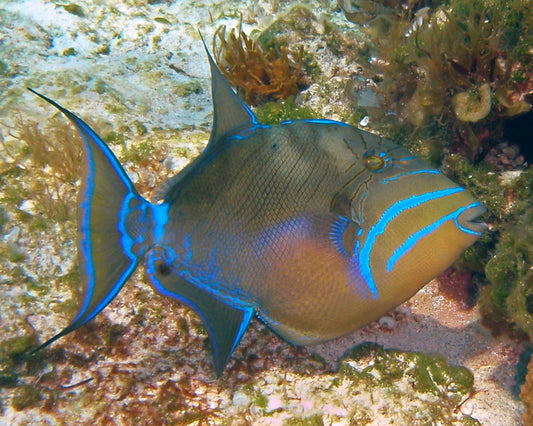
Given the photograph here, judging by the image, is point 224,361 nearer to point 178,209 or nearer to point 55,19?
point 178,209

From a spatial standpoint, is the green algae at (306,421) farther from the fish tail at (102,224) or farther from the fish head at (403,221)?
the fish tail at (102,224)

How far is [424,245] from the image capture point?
161 cm

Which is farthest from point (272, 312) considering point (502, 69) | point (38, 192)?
point (502, 69)

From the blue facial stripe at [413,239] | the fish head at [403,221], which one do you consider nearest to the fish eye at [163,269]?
the fish head at [403,221]

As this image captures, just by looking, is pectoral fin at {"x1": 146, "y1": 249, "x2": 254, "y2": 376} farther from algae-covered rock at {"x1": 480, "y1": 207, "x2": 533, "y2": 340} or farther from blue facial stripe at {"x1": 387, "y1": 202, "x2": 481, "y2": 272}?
algae-covered rock at {"x1": 480, "y1": 207, "x2": 533, "y2": 340}

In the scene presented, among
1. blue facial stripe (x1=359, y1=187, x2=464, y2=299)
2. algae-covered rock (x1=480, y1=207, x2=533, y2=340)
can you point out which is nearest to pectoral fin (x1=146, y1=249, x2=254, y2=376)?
blue facial stripe (x1=359, y1=187, x2=464, y2=299)

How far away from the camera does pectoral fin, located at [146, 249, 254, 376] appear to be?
1.60m

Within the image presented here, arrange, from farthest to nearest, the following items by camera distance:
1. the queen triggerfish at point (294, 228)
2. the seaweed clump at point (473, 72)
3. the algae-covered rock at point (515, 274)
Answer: the seaweed clump at point (473, 72) → the algae-covered rock at point (515, 274) → the queen triggerfish at point (294, 228)

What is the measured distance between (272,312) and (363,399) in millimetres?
1193

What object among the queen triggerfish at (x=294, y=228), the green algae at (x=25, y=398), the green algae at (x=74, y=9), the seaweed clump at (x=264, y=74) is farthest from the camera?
the green algae at (x=74, y=9)

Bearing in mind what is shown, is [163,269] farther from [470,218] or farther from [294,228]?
[470,218]

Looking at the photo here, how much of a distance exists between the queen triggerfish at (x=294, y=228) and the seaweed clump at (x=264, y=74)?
102 inches

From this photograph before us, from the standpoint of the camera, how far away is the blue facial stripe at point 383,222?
161 centimetres

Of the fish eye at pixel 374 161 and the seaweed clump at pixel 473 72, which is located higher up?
the seaweed clump at pixel 473 72
